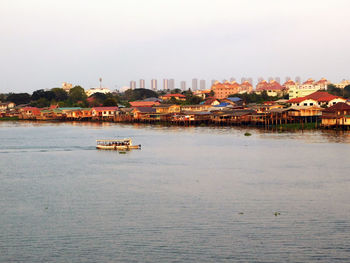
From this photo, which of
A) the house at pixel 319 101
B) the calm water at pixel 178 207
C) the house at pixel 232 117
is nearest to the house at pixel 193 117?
the house at pixel 232 117

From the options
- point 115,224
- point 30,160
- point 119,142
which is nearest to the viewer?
point 115,224

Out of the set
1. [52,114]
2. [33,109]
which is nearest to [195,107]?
[52,114]

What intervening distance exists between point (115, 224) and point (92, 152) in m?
18.4

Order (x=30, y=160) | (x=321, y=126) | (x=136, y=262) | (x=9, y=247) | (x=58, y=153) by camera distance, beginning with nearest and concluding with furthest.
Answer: (x=136, y=262), (x=9, y=247), (x=30, y=160), (x=58, y=153), (x=321, y=126)

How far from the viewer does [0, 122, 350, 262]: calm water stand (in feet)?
40.8

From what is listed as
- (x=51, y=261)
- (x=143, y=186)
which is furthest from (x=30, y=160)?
(x=51, y=261)

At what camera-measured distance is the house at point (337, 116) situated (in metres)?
43.8

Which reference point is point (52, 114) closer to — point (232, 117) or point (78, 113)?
point (78, 113)

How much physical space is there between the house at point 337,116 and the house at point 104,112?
37448 mm

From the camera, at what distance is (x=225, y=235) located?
13.5 metres

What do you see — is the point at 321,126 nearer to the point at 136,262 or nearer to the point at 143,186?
the point at 143,186

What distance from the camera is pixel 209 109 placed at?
67438 millimetres

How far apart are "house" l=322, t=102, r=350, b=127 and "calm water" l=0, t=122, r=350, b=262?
14292 mm

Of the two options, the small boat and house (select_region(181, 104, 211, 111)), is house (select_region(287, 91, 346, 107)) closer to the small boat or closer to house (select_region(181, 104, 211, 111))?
house (select_region(181, 104, 211, 111))
